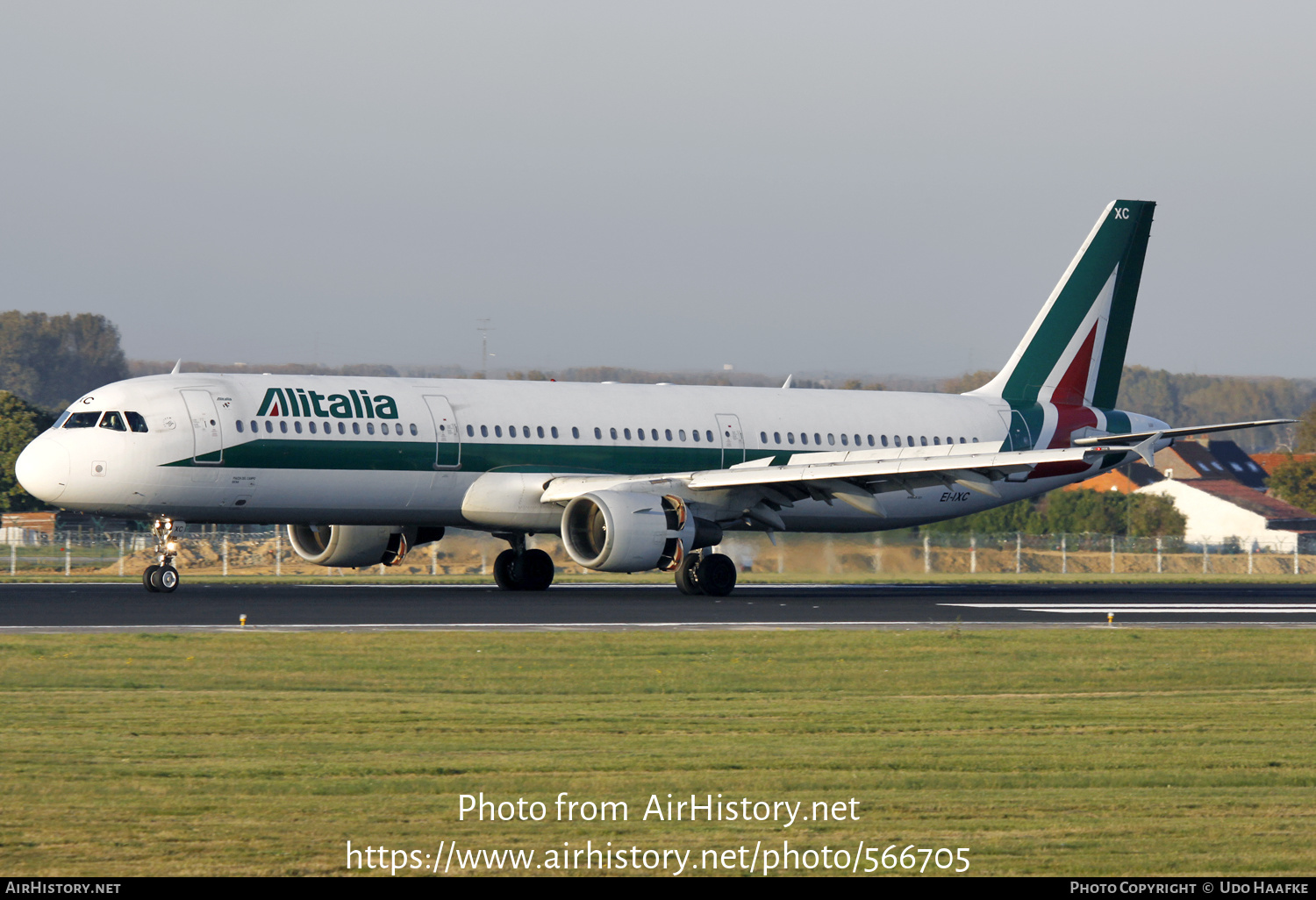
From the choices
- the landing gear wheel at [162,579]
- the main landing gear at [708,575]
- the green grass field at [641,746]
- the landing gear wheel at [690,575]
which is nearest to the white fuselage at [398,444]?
the landing gear wheel at [162,579]

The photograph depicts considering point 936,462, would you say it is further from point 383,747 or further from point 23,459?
point 383,747

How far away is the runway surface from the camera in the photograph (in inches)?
1000

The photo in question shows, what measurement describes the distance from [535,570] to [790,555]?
9.35 meters

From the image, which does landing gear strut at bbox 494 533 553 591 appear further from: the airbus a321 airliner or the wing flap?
the wing flap

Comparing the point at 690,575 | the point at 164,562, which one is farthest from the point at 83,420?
the point at 690,575

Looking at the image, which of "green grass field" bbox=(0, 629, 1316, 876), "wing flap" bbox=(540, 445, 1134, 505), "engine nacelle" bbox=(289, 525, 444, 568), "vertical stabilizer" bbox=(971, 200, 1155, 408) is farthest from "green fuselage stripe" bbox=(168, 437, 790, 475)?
"green grass field" bbox=(0, 629, 1316, 876)

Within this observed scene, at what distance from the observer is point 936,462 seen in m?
33.9

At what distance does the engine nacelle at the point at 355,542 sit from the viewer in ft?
116

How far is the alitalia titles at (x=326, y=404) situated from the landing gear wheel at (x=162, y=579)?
3695 millimetres

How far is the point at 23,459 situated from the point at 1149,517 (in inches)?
2370

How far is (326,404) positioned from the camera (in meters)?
32.7

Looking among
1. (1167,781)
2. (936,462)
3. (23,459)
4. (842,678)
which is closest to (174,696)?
(842,678)

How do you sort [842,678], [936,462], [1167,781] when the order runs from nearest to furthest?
1. [1167,781]
2. [842,678]
3. [936,462]

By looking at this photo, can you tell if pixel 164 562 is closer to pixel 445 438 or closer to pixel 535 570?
pixel 445 438
